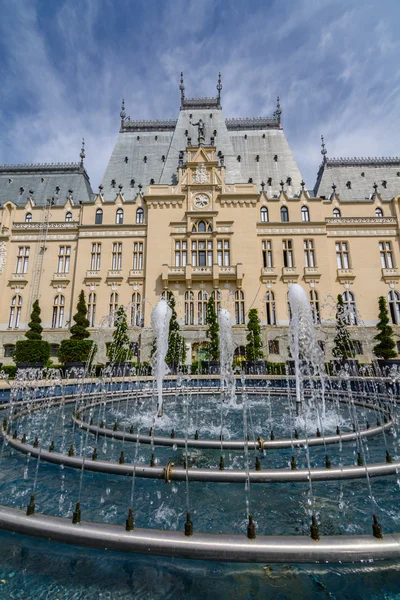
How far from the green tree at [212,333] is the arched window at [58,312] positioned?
16.3 m

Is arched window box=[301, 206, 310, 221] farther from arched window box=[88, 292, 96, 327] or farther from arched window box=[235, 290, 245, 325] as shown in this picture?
arched window box=[88, 292, 96, 327]

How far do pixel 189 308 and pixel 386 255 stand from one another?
22742 millimetres

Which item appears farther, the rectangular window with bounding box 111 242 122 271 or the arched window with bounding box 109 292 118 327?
the rectangular window with bounding box 111 242 122 271

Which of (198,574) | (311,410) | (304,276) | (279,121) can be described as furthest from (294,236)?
(198,574)

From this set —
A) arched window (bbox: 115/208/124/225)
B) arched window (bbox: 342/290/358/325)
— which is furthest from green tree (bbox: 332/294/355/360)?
arched window (bbox: 115/208/124/225)

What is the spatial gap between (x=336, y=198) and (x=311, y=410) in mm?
31987

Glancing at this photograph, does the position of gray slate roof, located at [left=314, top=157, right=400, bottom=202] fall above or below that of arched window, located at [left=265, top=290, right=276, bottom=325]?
above

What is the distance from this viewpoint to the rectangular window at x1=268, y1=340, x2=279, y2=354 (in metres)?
31.2

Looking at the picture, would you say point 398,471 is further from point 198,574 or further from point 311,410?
point 311,410

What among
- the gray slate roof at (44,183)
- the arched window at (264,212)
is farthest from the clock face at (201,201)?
the gray slate roof at (44,183)

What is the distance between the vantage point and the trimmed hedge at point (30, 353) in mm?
23741

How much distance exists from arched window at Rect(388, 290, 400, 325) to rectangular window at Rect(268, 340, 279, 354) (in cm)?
1290

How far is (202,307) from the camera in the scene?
107 ft

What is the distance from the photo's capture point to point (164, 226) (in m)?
34.5
